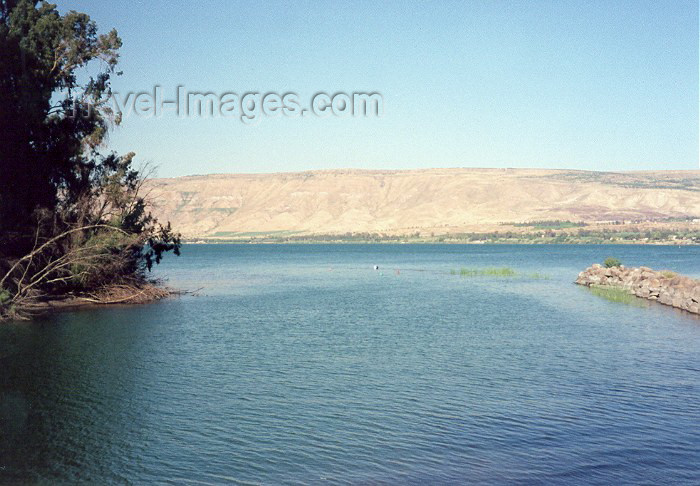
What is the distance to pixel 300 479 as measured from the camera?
15.2 metres

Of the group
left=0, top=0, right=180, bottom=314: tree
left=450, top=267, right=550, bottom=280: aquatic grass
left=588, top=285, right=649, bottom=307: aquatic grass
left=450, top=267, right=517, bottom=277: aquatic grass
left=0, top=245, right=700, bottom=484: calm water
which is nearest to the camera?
left=0, top=245, right=700, bottom=484: calm water

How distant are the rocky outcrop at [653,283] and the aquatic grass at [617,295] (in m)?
0.66

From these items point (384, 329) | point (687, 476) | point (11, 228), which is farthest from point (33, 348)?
point (687, 476)

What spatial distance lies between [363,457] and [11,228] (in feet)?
Answer: 109

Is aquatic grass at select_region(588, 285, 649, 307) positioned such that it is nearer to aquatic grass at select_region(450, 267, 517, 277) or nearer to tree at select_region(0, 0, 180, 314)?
aquatic grass at select_region(450, 267, 517, 277)

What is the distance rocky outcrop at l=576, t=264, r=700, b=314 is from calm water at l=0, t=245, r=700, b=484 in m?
5.92

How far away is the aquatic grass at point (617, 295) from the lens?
5288 centimetres

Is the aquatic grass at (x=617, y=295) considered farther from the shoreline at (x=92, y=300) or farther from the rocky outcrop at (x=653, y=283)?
the shoreline at (x=92, y=300)

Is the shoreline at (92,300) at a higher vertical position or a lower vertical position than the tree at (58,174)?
lower

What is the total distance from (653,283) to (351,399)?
1649 inches

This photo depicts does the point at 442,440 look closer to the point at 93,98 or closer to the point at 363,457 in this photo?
the point at 363,457

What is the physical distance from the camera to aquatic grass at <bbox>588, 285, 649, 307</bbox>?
52884 millimetres

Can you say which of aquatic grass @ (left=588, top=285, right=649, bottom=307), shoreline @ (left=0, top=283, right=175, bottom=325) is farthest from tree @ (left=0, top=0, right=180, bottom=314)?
aquatic grass @ (left=588, top=285, right=649, bottom=307)

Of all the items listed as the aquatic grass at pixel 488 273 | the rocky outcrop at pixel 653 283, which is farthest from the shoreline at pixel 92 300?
the aquatic grass at pixel 488 273
